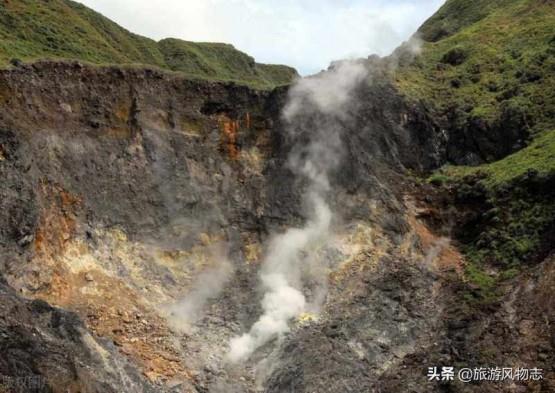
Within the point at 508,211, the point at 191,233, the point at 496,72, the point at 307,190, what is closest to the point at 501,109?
the point at 496,72

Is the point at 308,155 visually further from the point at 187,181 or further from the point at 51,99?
the point at 51,99

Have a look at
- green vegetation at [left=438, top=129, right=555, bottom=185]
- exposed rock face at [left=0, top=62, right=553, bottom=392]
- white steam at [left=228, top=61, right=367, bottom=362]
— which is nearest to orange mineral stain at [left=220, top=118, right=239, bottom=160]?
exposed rock face at [left=0, top=62, right=553, bottom=392]

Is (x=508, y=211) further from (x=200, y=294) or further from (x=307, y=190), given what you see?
(x=200, y=294)

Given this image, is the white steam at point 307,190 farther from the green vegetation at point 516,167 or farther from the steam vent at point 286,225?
the green vegetation at point 516,167

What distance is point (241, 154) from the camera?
31.2 meters

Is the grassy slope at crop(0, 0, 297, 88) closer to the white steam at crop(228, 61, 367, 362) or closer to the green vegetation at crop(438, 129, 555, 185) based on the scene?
the white steam at crop(228, 61, 367, 362)

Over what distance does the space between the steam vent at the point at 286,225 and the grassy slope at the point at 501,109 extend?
11 cm

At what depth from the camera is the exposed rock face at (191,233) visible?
21062 millimetres

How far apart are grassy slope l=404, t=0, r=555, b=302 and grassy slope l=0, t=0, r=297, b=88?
1006 cm

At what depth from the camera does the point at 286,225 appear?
28.3m

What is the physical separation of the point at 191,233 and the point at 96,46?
29.1 metres

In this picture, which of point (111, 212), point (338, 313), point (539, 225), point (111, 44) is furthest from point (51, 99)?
point (111, 44)

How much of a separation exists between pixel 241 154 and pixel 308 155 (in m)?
3.19

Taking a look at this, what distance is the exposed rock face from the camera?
21.1 meters
